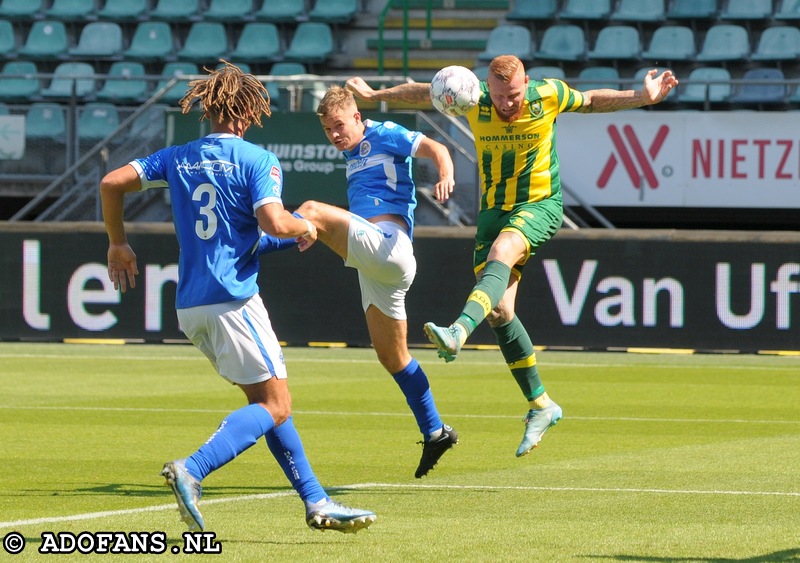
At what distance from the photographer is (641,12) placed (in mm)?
21125

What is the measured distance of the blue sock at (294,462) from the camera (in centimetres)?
593

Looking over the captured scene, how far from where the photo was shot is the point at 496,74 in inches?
327

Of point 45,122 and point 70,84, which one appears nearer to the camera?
point 45,122

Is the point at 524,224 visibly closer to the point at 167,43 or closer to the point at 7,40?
the point at 167,43

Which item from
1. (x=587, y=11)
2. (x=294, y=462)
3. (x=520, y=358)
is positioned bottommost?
(x=520, y=358)

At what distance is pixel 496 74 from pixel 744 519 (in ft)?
10.1

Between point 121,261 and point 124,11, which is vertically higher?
point 124,11

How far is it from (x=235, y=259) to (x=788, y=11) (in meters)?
16.3

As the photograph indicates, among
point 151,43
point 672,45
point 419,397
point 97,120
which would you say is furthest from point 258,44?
point 419,397

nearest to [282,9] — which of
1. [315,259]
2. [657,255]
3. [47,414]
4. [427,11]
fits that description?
[427,11]

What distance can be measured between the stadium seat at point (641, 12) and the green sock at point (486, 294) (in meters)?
13.8

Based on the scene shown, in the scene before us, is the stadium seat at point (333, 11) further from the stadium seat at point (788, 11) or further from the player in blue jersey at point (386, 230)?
the player in blue jersey at point (386, 230)

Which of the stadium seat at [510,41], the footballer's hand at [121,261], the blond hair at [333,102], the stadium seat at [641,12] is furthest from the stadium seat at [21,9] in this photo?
the footballer's hand at [121,261]

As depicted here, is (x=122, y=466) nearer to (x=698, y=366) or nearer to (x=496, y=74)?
(x=496, y=74)
